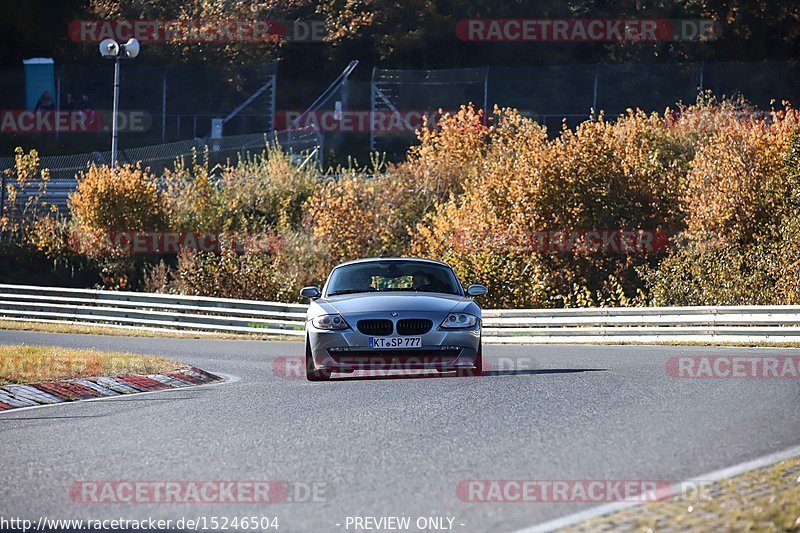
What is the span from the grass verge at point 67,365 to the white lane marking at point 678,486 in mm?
8849

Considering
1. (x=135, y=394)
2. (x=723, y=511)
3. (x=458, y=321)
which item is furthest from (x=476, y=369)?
(x=723, y=511)

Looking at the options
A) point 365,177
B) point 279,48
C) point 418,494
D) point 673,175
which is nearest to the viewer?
point 418,494

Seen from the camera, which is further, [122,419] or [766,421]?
[122,419]

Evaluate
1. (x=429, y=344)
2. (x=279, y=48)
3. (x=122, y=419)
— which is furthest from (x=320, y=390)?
(x=279, y=48)

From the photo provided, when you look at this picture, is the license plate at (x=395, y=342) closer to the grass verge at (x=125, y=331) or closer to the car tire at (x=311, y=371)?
the car tire at (x=311, y=371)

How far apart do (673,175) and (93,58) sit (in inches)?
1434

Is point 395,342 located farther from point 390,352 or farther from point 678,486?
point 678,486

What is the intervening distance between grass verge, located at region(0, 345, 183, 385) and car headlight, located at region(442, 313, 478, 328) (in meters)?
4.35

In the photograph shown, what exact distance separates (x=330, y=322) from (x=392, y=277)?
1.71 meters

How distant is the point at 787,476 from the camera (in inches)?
317

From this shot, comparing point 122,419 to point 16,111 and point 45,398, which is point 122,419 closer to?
point 45,398

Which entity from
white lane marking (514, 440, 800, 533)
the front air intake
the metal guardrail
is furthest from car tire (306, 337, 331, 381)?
the metal guardrail

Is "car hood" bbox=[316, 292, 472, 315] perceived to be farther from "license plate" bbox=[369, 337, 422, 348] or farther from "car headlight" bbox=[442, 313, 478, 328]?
"license plate" bbox=[369, 337, 422, 348]

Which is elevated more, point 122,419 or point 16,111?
point 16,111
